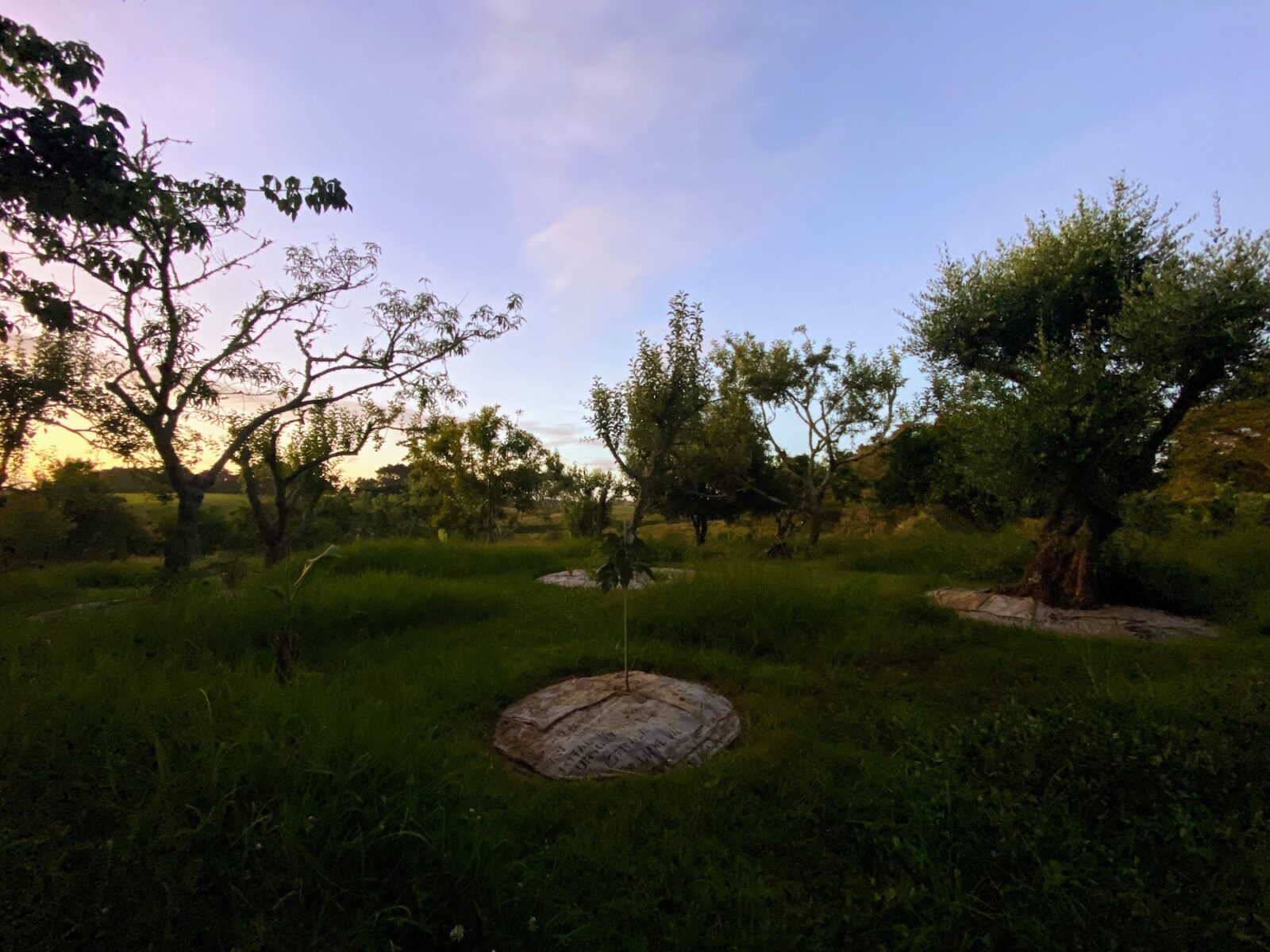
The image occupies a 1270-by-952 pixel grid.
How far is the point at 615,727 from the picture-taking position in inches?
227

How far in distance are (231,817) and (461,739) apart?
8.58 feet

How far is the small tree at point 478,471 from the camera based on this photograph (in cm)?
3556

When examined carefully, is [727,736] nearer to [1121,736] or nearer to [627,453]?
[1121,736]

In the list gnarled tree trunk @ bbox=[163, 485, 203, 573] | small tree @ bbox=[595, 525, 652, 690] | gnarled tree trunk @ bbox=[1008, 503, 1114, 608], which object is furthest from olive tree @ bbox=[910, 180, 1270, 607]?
gnarled tree trunk @ bbox=[163, 485, 203, 573]

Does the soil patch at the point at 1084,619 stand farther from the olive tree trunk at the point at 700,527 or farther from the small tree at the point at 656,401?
the olive tree trunk at the point at 700,527

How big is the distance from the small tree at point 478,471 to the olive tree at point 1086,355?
26.8 m

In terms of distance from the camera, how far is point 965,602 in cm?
1177

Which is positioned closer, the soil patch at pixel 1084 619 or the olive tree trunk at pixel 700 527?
the soil patch at pixel 1084 619

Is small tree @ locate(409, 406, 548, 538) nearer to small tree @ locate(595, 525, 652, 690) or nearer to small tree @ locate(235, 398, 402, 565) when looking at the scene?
small tree @ locate(235, 398, 402, 565)

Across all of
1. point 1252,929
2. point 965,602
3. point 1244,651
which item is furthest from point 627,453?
point 1252,929

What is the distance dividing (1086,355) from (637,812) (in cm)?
1111

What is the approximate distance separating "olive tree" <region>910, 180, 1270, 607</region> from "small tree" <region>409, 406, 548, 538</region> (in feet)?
88.0

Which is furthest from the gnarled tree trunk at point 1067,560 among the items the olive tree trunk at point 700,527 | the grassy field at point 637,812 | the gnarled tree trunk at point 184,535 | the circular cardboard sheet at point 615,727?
the olive tree trunk at point 700,527

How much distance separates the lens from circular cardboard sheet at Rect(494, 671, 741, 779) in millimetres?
5422
